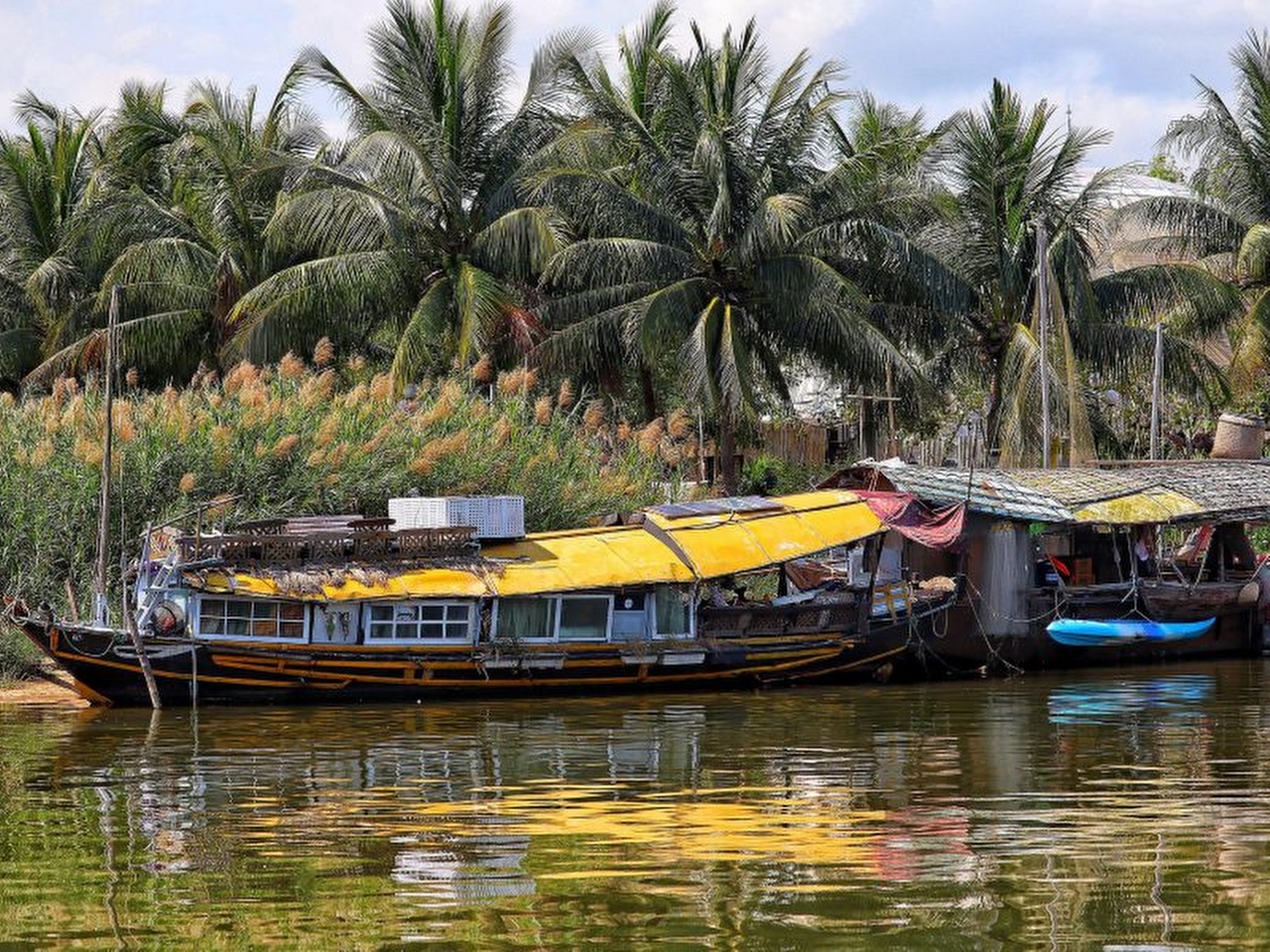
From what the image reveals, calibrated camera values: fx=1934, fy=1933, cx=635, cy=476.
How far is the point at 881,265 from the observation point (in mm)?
31781

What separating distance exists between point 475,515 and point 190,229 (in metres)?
13.4

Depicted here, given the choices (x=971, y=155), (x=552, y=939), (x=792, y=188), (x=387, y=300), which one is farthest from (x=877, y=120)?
(x=552, y=939)

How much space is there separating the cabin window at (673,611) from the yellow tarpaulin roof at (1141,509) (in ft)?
19.1

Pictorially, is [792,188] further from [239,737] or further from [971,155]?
[239,737]

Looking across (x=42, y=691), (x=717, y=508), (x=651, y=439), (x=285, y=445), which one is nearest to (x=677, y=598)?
(x=717, y=508)

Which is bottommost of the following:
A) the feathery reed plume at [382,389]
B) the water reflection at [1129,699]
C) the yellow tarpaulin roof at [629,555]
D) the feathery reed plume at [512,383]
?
the water reflection at [1129,699]

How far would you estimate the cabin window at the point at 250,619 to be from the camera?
850 inches

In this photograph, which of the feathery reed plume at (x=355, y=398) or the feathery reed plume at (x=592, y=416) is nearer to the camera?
the feathery reed plume at (x=355, y=398)

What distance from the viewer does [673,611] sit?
23172mm

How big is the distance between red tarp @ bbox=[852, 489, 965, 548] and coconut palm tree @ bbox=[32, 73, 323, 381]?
1189 centimetres

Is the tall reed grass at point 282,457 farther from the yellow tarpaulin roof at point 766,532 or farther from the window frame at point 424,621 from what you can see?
the yellow tarpaulin roof at point 766,532

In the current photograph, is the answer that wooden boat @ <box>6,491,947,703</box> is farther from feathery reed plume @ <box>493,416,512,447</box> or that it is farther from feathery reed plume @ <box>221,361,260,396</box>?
feathery reed plume @ <box>221,361,260,396</box>

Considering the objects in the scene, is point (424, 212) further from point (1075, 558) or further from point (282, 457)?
point (1075, 558)

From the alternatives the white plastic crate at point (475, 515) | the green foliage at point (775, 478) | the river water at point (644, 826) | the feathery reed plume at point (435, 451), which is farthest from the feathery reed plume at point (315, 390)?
the green foliage at point (775, 478)
